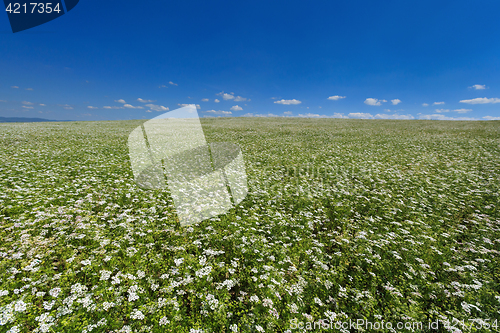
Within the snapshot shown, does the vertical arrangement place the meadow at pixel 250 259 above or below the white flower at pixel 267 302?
above

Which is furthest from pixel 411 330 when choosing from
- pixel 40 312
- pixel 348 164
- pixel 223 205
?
pixel 348 164

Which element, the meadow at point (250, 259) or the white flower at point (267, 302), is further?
the white flower at point (267, 302)

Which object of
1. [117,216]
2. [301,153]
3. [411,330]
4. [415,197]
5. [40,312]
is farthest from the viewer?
[301,153]

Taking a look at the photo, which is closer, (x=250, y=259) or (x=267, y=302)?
(x=267, y=302)

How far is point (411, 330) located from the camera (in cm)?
523

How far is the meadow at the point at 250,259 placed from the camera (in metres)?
5.25

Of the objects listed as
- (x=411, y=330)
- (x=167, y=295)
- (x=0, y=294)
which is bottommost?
(x=411, y=330)

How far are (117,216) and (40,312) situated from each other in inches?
189

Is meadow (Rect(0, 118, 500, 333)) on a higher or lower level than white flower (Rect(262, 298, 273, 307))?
higher

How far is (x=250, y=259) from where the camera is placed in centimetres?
736

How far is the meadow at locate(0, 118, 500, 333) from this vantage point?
5.25 m

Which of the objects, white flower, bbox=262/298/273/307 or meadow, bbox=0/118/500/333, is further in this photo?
white flower, bbox=262/298/273/307

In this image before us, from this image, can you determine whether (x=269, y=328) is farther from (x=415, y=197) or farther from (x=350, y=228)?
(x=415, y=197)

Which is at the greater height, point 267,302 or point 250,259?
point 250,259
